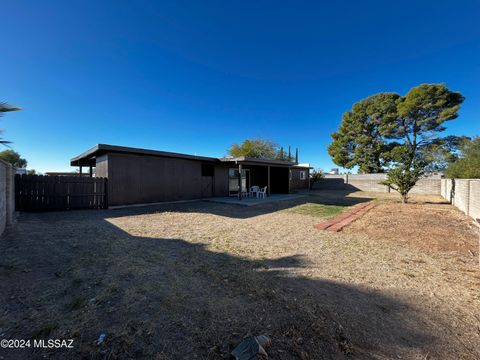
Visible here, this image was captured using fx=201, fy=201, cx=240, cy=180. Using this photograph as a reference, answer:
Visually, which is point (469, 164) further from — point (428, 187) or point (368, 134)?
point (368, 134)

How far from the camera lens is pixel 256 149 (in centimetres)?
3042

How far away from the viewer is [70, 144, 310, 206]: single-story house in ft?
30.0

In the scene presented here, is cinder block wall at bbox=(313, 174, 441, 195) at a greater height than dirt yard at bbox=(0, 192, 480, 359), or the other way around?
cinder block wall at bbox=(313, 174, 441, 195)

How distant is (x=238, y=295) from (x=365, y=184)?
21.4 m

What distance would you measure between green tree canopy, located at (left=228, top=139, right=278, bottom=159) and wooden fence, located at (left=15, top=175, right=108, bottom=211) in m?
22.0

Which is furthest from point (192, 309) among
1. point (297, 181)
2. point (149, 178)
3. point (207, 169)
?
point (297, 181)

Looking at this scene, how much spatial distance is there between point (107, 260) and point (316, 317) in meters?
3.32

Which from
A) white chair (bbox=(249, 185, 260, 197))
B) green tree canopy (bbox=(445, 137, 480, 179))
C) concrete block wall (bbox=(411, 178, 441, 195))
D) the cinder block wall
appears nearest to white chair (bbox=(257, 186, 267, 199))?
white chair (bbox=(249, 185, 260, 197))

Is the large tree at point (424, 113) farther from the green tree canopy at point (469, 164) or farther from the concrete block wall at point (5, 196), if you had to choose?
the concrete block wall at point (5, 196)

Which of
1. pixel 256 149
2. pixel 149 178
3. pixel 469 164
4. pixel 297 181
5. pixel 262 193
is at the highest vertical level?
pixel 256 149

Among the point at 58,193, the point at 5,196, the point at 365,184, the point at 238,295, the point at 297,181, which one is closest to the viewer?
the point at 238,295

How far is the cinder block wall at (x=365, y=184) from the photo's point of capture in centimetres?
1673

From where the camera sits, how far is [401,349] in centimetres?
164

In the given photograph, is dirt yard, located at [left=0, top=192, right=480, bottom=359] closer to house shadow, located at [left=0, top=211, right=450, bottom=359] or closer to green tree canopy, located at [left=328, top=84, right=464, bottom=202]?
house shadow, located at [left=0, top=211, right=450, bottom=359]
